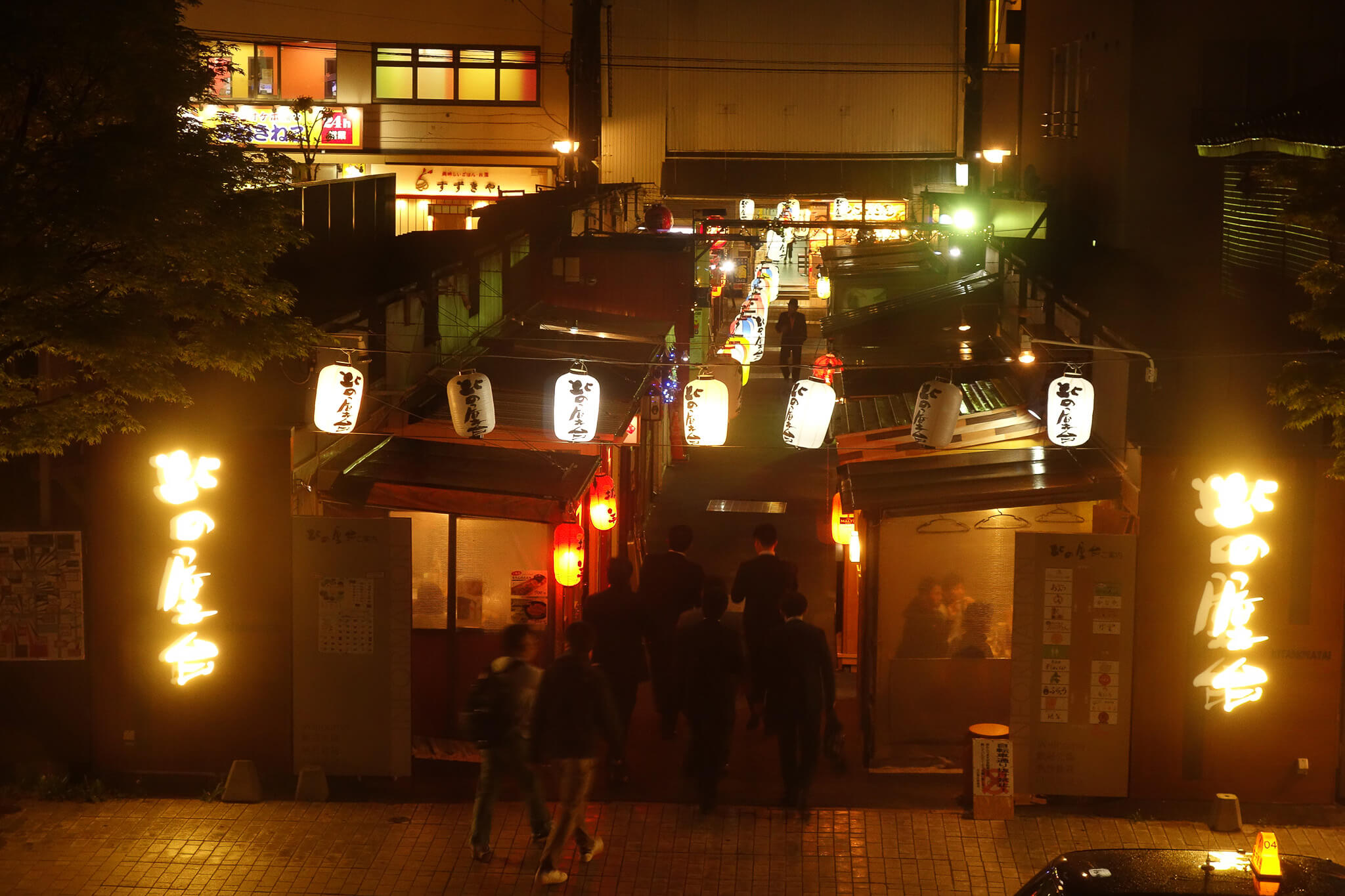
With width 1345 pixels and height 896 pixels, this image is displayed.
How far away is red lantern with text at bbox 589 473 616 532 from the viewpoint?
51.2ft

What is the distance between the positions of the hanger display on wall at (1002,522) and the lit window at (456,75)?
107 feet

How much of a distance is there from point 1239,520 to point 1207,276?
1252cm

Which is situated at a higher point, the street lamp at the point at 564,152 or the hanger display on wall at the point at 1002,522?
the street lamp at the point at 564,152

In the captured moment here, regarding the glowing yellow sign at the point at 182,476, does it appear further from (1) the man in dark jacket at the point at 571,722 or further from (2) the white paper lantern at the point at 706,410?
(2) the white paper lantern at the point at 706,410

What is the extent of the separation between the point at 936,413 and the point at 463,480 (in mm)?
4807

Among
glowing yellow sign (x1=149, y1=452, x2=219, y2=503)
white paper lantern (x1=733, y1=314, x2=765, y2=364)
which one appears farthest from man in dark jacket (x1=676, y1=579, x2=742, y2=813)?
white paper lantern (x1=733, y1=314, x2=765, y2=364)

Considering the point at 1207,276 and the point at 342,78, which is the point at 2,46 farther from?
the point at 342,78

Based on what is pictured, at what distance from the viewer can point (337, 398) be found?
1243 cm

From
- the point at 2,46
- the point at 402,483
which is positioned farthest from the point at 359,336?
the point at 2,46

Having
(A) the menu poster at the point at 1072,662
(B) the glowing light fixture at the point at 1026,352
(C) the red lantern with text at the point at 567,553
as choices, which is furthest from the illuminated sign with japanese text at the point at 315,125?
(A) the menu poster at the point at 1072,662

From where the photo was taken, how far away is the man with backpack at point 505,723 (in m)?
9.91

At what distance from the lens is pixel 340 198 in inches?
757

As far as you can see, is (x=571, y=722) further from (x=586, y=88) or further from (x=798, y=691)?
(x=586, y=88)

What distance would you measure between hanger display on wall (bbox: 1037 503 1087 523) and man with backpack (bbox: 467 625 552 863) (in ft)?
18.8
